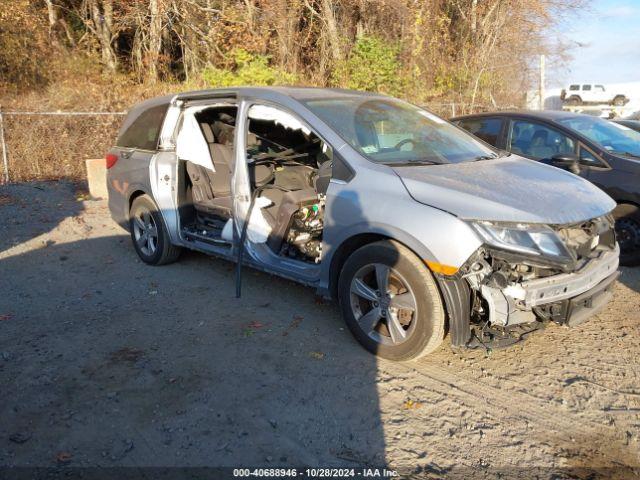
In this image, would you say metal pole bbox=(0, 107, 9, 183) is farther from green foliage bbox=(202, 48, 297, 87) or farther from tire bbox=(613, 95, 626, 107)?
tire bbox=(613, 95, 626, 107)

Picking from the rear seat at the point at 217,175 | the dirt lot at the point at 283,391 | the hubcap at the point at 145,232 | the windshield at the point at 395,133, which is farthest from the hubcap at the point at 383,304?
the hubcap at the point at 145,232

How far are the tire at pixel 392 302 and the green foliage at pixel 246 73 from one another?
40.0 ft

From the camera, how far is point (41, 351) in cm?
404

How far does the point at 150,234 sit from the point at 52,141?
697cm

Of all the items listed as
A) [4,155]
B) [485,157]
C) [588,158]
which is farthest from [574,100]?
[485,157]

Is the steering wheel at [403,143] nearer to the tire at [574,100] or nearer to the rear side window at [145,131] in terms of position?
the rear side window at [145,131]

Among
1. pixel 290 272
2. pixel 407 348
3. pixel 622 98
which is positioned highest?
pixel 622 98

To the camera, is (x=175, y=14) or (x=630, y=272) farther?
(x=175, y=14)

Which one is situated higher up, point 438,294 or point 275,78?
point 275,78

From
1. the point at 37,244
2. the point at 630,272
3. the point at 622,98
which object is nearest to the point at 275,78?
the point at 37,244

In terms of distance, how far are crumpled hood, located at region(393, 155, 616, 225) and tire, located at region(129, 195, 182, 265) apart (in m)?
3.13

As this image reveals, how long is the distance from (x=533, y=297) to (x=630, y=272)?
3156 mm

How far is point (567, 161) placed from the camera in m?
5.68

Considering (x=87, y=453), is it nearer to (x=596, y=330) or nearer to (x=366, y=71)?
(x=596, y=330)
